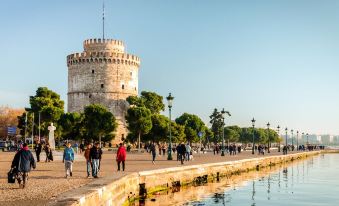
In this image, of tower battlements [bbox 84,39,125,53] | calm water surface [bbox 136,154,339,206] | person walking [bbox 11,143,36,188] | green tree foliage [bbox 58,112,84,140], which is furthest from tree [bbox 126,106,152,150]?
person walking [bbox 11,143,36,188]

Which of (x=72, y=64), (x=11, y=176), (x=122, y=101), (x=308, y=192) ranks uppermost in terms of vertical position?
(x=72, y=64)

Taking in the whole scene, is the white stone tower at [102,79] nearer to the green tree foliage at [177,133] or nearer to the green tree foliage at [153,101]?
the green tree foliage at [153,101]

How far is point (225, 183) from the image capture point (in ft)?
97.1

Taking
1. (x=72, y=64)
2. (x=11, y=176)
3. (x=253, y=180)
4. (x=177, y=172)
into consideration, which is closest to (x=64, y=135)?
(x=72, y=64)

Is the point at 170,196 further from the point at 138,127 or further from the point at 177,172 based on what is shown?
the point at 138,127

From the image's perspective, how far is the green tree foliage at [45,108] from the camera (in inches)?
2781

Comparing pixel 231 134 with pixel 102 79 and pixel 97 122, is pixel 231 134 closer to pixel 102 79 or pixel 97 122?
pixel 102 79

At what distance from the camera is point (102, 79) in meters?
91.1

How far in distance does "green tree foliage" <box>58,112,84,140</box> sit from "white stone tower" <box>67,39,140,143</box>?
11.9m

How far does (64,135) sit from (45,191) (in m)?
66.7

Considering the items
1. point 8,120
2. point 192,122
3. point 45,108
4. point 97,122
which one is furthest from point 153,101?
point 8,120

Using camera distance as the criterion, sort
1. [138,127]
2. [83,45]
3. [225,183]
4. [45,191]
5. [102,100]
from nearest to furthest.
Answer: [45,191] → [225,183] → [138,127] → [102,100] → [83,45]

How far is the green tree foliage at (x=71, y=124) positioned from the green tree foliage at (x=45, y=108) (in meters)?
2.24

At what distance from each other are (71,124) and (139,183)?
58370 millimetres
